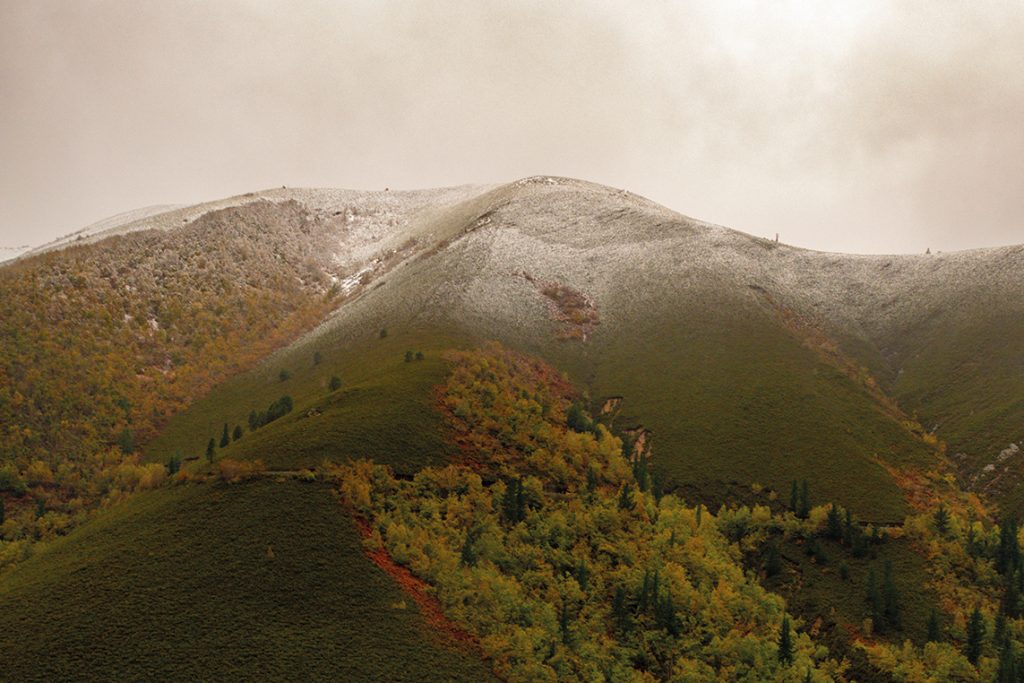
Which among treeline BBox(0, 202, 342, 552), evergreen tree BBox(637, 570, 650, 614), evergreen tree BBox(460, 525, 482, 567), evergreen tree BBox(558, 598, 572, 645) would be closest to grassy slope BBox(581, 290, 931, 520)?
evergreen tree BBox(637, 570, 650, 614)

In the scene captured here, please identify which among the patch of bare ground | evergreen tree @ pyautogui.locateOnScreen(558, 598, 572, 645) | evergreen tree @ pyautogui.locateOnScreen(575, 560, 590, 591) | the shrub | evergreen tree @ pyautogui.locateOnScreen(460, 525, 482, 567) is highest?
the patch of bare ground

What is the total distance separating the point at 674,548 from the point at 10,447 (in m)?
77.8

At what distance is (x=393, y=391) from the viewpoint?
9088 cm

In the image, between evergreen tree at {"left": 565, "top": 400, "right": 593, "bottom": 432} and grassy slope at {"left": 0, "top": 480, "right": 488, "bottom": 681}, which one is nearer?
grassy slope at {"left": 0, "top": 480, "right": 488, "bottom": 681}

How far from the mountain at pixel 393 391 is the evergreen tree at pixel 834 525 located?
12.5 feet

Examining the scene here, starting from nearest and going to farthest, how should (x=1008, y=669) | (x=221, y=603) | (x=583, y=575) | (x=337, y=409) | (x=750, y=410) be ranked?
(x=221, y=603), (x=1008, y=669), (x=583, y=575), (x=337, y=409), (x=750, y=410)

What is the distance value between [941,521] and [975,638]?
1616 cm

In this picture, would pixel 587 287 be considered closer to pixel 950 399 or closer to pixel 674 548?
pixel 950 399

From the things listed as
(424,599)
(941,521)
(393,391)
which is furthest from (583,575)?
(941,521)

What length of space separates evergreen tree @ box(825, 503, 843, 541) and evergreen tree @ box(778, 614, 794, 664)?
52.8 ft

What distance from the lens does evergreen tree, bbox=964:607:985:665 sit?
62.6 m

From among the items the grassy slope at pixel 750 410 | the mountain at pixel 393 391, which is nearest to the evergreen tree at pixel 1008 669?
the mountain at pixel 393 391

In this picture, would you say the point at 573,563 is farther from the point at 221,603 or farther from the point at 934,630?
the point at 221,603

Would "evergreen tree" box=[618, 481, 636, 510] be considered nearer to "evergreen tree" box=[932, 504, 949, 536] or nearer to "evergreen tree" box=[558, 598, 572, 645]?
"evergreen tree" box=[558, 598, 572, 645]
